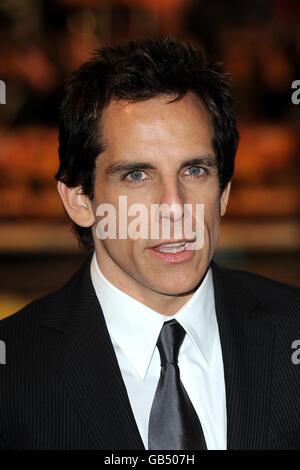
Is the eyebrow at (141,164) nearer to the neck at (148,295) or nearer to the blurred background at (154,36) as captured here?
the neck at (148,295)

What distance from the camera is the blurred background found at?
711 cm

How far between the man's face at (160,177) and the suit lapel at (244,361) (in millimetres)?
133

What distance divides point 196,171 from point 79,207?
1.07 feet

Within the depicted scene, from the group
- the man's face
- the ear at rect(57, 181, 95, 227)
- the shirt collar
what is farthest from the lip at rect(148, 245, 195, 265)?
the ear at rect(57, 181, 95, 227)

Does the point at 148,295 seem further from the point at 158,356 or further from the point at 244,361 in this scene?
the point at 244,361

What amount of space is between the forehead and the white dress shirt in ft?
1.00

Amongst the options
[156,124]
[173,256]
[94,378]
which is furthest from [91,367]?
[156,124]

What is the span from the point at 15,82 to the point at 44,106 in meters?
0.31

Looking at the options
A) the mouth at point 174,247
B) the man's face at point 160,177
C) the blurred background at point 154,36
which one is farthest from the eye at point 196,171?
the blurred background at point 154,36

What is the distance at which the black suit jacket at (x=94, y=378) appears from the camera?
1747 mm

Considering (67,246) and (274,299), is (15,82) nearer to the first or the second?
(67,246)

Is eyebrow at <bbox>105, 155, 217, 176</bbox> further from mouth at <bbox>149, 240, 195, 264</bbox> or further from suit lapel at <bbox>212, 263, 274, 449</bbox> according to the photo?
suit lapel at <bbox>212, 263, 274, 449</bbox>

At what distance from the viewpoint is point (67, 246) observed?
6.95 m
